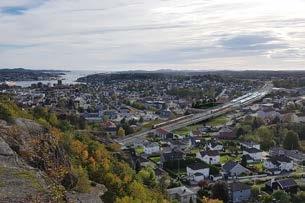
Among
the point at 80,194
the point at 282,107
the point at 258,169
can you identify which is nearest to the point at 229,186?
the point at 258,169

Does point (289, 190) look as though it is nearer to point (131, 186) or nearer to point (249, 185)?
point (249, 185)

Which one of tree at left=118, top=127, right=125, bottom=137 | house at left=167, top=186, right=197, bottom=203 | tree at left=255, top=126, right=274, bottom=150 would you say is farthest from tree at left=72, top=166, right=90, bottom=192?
tree at left=118, top=127, right=125, bottom=137

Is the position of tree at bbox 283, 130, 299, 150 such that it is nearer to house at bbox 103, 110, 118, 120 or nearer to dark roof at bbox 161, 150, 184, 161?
dark roof at bbox 161, 150, 184, 161

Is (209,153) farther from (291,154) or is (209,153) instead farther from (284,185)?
(284,185)

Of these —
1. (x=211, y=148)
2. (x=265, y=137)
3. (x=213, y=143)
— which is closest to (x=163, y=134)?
(x=213, y=143)

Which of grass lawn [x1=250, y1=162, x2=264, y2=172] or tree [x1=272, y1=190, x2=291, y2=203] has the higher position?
tree [x1=272, y1=190, x2=291, y2=203]

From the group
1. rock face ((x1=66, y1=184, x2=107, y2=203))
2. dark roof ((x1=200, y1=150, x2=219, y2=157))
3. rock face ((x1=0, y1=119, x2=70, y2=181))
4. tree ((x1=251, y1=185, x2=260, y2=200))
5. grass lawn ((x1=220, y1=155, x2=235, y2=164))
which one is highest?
rock face ((x1=0, y1=119, x2=70, y2=181))

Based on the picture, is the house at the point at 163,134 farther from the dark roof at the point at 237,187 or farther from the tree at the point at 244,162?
the dark roof at the point at 237,187
